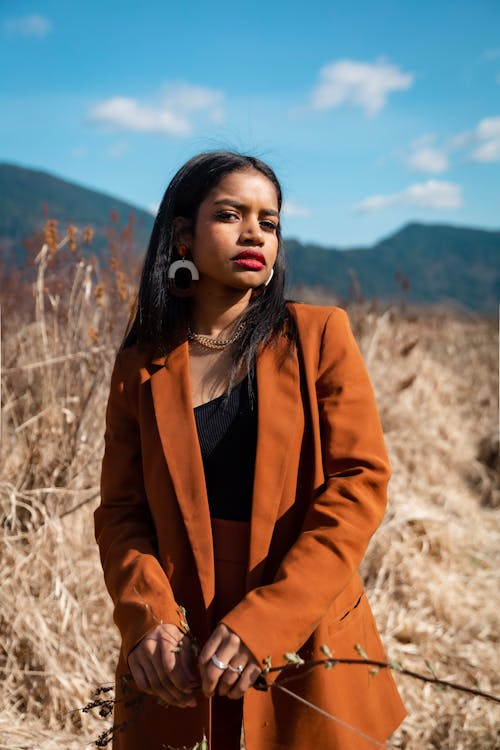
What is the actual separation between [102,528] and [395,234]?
208ft

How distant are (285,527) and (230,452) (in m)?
0.19

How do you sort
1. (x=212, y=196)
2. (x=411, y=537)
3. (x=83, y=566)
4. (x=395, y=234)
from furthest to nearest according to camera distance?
(x=395, y=234) → (x=411, y=537) → (x=83, y=566) → (x=212, y=196)

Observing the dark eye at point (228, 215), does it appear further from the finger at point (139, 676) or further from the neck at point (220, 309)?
the finger at point (139, 676)

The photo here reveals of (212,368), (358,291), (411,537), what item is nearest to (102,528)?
(212,368)

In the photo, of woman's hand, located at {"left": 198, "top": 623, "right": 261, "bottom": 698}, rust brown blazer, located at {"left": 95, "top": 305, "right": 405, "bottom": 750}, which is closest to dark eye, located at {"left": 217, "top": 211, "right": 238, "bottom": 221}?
rust brown blazer, located at {"left": 95, "top": 305, "right": 405, "bottom": 750}

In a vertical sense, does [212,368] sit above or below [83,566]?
above

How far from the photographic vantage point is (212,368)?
5.23ft

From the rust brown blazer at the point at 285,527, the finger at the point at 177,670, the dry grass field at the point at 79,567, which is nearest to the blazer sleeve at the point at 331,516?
the rust brown blazer at the point at 285,527

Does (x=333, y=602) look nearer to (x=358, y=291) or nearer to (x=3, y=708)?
(x=3, y=708)

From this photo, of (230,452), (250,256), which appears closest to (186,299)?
(250,256)

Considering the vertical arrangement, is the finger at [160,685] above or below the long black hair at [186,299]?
below

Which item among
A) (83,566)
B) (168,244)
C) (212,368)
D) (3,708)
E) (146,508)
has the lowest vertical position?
(3,708)

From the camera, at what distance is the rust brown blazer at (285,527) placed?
1.35 m

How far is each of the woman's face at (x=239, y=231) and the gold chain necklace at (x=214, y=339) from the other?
10cm
